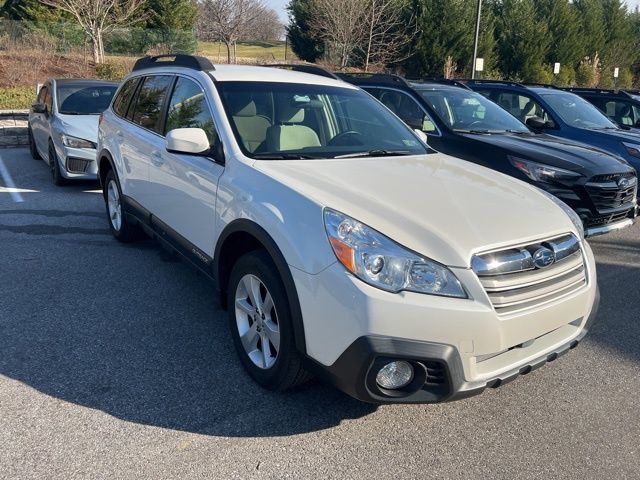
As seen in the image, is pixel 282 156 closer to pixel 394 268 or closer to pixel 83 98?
pixel 394 268

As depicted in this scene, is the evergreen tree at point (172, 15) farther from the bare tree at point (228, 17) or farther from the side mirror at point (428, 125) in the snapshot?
the side mirror at point (428, 125)

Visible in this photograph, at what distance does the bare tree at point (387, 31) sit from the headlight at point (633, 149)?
20.9 meters

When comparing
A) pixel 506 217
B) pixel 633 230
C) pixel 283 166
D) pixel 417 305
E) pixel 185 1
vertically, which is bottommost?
pixel 633 230

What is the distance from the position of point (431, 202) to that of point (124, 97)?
3908 mm

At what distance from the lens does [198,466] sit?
270 cm

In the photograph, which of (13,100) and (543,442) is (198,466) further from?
(13,100)

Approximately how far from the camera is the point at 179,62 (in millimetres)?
4789

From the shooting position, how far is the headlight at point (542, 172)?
571 centimetres

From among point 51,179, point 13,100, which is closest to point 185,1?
point 13,100

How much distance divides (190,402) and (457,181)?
2.01m

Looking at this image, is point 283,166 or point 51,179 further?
point 51,179

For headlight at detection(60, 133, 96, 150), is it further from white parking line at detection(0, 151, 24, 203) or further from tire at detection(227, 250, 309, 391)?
tire at detection(227, 250, 309, 391)

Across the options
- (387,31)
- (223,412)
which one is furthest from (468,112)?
(387,31)

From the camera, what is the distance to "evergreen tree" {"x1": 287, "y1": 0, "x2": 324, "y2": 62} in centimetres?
3256
